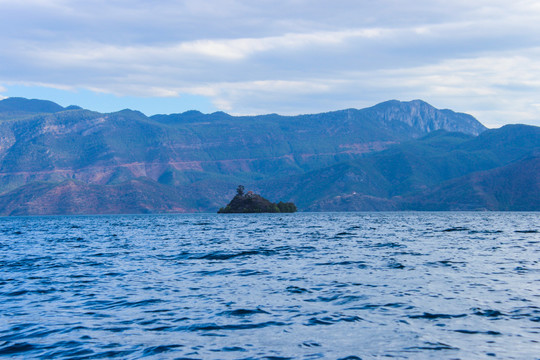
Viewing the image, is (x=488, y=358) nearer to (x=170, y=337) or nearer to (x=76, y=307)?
(x=170, y=337)

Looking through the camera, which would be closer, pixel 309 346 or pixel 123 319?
pixel 309 346

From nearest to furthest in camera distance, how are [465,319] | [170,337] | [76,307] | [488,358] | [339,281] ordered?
[488,358]
[170,337]
[465,319]
[76,307]
[339,281]

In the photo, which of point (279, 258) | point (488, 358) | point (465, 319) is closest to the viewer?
point (488, 358)

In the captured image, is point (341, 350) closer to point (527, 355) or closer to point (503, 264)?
point (527, 355)

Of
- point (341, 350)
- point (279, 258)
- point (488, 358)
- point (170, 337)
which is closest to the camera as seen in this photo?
point (488, 358)

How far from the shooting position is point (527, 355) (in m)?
18.1

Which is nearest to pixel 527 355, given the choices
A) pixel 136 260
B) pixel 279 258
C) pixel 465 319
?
pixel 465 319

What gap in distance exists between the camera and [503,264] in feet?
140

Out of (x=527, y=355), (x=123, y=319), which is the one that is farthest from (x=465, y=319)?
(x=123, y=319)

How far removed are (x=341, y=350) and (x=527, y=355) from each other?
20.1 feet

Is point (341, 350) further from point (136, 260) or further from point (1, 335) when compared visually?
point (136, 260)

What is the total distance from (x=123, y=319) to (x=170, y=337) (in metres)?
4.17

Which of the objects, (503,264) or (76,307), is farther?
(503,264)

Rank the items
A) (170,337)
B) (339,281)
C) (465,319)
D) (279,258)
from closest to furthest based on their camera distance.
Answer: (170,337)
(465,319)
(339,281)
(279,258)
